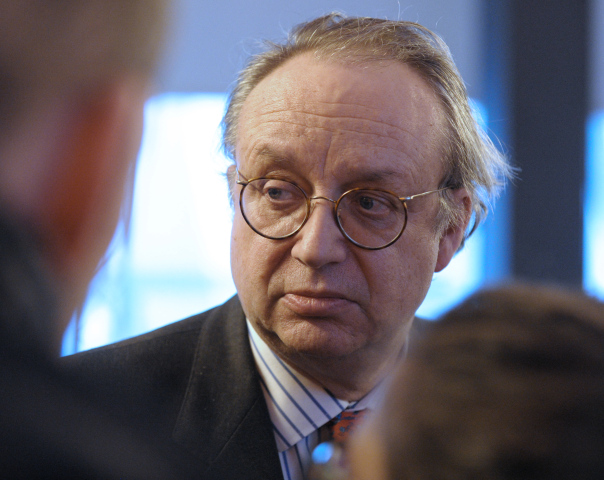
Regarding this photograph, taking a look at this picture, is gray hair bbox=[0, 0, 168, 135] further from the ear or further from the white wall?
the white wall

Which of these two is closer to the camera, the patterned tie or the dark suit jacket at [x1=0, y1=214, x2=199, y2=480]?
the dark suit jacket at [x1=0, y1=214, x2=199, y2=480]

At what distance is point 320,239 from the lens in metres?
1.40

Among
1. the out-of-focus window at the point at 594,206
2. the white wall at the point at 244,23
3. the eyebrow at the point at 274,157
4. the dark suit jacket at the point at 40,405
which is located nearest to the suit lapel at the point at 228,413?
the eyebrow at the point at 274,157

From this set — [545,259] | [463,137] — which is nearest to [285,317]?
[463,137]

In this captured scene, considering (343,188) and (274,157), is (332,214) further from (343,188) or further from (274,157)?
(274,157)

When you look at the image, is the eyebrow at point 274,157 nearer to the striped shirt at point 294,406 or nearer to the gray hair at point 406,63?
the gray hair at point 406,63

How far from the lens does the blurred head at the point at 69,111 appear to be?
435mm

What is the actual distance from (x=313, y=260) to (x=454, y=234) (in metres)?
0.61

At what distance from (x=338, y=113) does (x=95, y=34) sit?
1069 millimetres

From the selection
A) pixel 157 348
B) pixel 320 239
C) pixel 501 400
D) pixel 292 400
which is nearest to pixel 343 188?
pixel 320 239

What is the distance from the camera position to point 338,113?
1.47m

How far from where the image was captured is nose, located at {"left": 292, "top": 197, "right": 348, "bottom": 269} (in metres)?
1.39

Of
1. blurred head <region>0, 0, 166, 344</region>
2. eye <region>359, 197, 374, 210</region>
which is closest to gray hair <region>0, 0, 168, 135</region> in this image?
blurred head <region>0, 0, 166, 344</region>

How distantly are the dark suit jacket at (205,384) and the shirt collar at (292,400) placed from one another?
48mm
